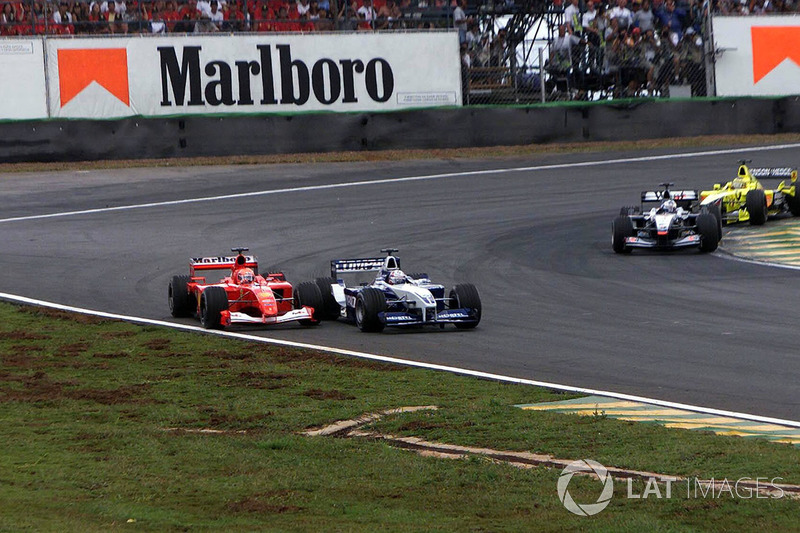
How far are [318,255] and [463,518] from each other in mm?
13609

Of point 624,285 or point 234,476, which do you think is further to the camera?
point 624,285

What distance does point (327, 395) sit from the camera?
Answer: 34.6ft

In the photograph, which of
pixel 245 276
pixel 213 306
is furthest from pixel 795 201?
pixel 213 306

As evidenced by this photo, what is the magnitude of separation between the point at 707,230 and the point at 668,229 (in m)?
0.63

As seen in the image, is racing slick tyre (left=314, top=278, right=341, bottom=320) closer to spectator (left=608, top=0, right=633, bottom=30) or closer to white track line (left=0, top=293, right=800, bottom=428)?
white track line (left=0, top=293, right=800, bottom=428)

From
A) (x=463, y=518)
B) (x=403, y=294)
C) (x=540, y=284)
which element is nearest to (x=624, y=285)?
(x=540, y=284)

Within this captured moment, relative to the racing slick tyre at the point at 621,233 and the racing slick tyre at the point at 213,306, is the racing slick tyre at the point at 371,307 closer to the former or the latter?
Answer: the racing slick tyre at the point at 213,306

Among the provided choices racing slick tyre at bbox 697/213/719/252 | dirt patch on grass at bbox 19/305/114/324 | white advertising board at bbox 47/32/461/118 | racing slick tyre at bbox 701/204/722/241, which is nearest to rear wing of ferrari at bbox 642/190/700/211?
racing slick tyre at bbox 701/204/722/241

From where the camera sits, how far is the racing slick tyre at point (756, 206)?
2217cm

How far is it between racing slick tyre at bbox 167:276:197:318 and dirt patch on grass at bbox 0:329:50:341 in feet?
6.29

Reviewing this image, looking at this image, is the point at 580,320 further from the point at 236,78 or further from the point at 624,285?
the point at 236,78

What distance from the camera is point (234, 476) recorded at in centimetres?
734

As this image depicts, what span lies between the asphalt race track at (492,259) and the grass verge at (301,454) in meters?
1.69

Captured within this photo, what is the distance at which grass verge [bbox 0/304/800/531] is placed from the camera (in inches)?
249
